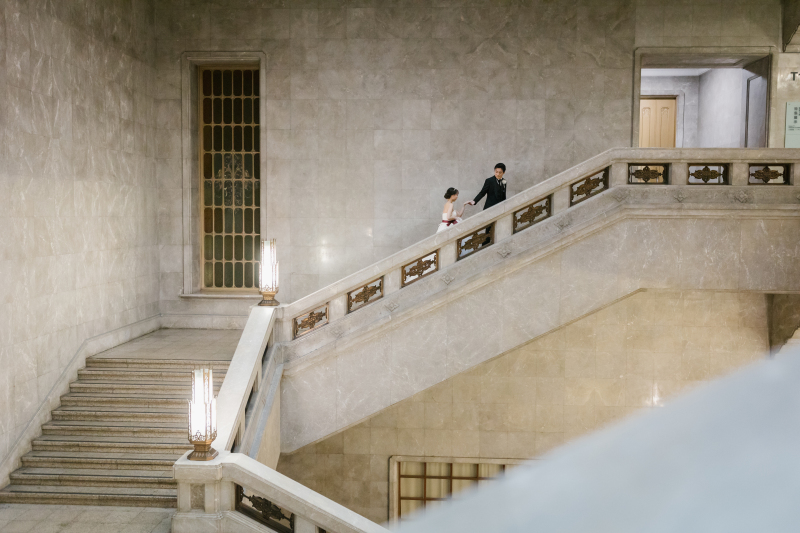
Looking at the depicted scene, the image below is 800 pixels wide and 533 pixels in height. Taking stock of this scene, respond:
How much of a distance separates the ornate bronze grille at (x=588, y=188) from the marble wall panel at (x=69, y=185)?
717 cm

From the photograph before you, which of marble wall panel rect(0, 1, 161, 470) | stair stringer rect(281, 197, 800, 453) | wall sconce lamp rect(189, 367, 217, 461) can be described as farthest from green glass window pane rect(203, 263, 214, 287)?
wall sconce lamp rect(189, 367, 217, 461)

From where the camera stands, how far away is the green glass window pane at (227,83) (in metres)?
12.1

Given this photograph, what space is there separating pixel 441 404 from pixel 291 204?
15.6 feet

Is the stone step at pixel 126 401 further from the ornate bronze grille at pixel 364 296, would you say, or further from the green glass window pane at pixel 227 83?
the green glass window pane at pixel 227 83

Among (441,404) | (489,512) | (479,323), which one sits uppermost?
(479,323)

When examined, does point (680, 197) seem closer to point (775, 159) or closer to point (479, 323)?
point (775, 159)

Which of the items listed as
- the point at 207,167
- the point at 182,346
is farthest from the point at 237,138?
the point at 182,346

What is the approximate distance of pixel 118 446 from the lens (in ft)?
25.1

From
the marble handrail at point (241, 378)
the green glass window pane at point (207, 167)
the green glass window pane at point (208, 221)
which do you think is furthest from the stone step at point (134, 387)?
the green glass window pane at point (207, 167)

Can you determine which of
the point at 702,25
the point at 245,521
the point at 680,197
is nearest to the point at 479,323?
the point at 680,197

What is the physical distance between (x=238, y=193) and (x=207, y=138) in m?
1.24

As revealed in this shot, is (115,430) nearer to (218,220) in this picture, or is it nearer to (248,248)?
(248,248)

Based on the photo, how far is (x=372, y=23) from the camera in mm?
11367

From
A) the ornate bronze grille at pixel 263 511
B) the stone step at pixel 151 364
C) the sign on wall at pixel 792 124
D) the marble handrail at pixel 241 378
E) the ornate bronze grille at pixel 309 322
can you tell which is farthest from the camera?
the sign on wall at pixel 792 124
